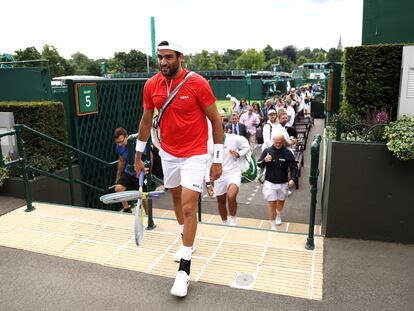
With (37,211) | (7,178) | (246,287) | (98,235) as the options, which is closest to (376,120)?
(246,287)

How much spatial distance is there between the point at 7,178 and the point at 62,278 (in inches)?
126

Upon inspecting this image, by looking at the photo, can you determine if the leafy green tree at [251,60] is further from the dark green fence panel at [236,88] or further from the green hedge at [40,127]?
the green hedge at [40,127]

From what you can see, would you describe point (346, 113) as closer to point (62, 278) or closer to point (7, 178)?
point (62, 278)

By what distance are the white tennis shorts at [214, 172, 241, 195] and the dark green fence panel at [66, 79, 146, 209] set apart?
278 centimetres

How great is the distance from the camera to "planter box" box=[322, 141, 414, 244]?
12.7ft

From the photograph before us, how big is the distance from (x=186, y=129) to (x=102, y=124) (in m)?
5.41

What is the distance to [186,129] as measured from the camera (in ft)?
10.8

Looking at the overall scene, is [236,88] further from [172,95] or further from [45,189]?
[172,95]

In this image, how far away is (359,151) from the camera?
12.8 ft

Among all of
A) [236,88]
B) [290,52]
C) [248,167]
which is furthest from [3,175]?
[290,52]

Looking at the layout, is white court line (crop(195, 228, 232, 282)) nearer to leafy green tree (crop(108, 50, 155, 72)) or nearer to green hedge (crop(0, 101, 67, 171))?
green hedge (crop(0, 101, 67, 171))

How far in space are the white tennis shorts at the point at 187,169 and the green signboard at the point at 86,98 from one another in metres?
4.44

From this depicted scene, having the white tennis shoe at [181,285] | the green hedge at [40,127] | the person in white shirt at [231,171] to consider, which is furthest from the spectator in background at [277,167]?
the green hedge at [40,127]

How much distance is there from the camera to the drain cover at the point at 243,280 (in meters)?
3.29
